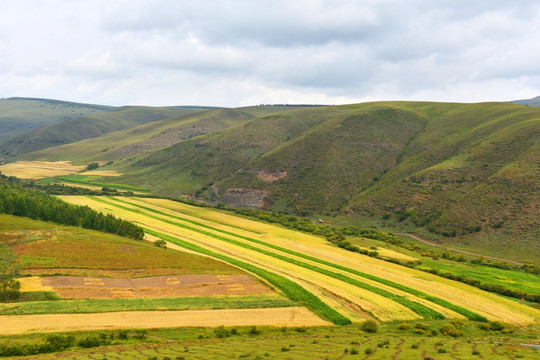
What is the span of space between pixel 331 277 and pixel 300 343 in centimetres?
2961

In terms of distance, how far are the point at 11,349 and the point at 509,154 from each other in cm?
Result: 14620

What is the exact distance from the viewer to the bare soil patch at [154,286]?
171 feet

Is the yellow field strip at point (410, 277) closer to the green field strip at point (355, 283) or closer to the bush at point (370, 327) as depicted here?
the green field strip at point (355, 283)

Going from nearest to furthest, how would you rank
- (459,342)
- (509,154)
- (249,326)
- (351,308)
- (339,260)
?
(459,342)
(249,326)
(351,308)
(339,260)
(509,154)

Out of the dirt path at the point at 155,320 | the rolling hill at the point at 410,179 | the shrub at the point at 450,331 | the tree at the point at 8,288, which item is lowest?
the dirt path at the point at 155,320

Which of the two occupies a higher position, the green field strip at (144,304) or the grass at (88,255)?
the grass at (88,255)

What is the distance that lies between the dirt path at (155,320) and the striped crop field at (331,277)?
4.92 meters

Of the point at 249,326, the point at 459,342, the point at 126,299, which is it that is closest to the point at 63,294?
the point at 126,299

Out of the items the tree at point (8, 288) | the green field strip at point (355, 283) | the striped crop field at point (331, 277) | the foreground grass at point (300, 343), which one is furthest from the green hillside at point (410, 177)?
the tree at point (8, 288)

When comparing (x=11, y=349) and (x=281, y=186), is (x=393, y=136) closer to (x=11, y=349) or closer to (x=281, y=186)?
(x=281, y=186)

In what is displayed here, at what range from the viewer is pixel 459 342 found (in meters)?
39.1

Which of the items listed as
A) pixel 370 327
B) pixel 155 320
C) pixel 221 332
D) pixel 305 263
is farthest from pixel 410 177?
pixel 155 320

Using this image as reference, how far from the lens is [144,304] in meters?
49.8

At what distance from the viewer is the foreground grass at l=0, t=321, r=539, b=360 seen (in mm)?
33156
